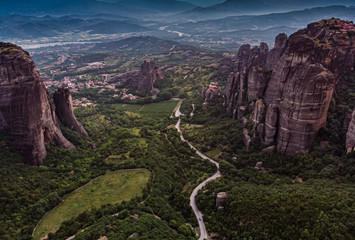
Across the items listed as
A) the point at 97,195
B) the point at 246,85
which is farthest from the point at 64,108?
the point at 246,85

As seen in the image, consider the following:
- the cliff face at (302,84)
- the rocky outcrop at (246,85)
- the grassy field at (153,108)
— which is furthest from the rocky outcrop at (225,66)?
the cliff face at (302,84)

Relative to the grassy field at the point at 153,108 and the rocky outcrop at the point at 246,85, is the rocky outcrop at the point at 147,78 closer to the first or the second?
the grassy field at the point at 153,108

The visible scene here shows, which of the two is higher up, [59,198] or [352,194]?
[352,194]

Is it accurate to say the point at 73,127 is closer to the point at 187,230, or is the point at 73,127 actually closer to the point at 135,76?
the point at 187,230

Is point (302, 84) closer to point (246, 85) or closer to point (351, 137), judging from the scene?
point (351, 137)

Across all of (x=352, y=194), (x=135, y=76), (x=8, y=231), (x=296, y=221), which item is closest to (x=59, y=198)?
(x=8, y=231)

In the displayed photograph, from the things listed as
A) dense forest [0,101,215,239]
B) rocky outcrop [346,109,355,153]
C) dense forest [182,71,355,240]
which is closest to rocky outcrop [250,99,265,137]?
dense forest [182,71,355,240]
